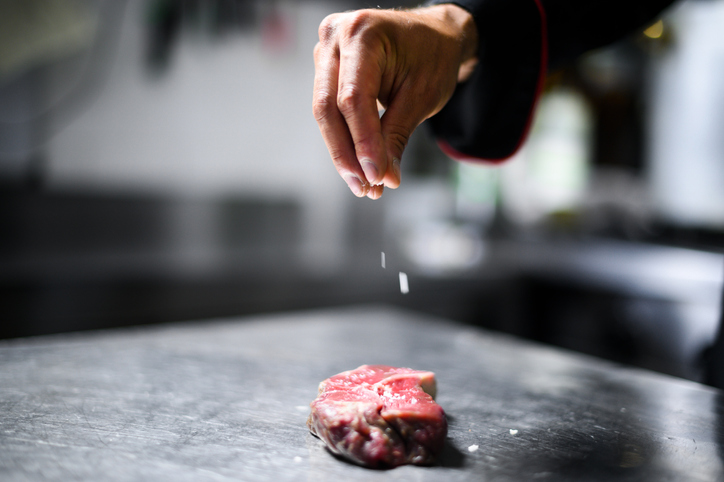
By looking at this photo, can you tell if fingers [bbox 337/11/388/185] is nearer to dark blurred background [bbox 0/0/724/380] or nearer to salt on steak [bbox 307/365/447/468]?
salt on steak [bbox 307/365/447/468]

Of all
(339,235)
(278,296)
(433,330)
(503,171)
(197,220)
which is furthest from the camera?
(503,171)

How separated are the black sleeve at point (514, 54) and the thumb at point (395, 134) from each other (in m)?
0.31

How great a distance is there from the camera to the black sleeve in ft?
3.42

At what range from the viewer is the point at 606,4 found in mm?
1145

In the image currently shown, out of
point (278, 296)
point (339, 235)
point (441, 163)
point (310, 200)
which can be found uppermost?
point (441, 163)

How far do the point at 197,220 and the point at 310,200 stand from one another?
0.73m

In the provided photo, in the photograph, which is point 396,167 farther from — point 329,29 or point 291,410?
point 291,410

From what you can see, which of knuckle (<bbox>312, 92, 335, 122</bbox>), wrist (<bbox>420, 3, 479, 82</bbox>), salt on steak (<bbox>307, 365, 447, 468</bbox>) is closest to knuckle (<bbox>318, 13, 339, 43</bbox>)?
knuckle (<bbox>312, 92, 335, 122</bbox>)

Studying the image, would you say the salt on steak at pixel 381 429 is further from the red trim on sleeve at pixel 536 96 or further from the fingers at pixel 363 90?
the red trim on sleeve at pixel 536 96

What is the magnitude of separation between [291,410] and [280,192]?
2277 millimetres

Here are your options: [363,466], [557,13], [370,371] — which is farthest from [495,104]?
[363,466]

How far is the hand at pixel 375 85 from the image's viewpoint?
0.79 metres

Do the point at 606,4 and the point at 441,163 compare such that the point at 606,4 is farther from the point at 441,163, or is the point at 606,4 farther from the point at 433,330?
the point at 441,163

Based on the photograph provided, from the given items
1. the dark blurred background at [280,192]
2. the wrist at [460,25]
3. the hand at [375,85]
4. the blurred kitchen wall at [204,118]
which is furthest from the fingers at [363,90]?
the blurred kitchen wall at [204,118]
